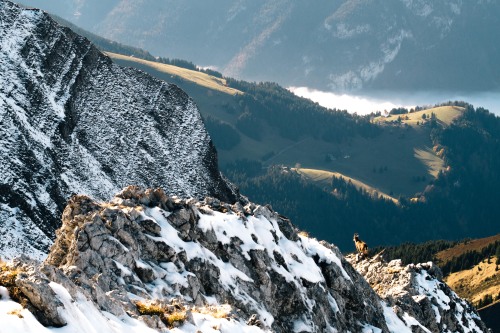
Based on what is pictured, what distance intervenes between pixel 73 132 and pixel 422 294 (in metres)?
49.2

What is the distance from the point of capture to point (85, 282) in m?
37.7

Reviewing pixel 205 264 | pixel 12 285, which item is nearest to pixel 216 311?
pixel 205 264

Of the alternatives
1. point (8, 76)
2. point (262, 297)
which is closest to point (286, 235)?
point (262, 297)

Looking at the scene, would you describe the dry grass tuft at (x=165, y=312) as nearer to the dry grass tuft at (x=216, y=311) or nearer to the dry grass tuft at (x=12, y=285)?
the dry grass tuft at (x=216, y=311)

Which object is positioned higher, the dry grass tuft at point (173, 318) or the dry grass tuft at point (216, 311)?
Answer: the dry grass tuft at point (216, 311)

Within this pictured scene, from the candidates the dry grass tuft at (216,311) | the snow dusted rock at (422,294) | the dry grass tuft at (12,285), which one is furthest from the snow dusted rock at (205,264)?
the snow dusted rock at (422,294)

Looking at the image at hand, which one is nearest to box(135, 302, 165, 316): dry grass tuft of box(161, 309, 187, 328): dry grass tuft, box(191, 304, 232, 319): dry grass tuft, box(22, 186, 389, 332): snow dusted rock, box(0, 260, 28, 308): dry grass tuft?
box(161, 309, 187, 328): dry grass tuft

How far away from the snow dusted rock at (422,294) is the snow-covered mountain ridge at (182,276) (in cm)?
1964

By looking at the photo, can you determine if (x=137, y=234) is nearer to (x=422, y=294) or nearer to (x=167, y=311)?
(x=167, y=311)

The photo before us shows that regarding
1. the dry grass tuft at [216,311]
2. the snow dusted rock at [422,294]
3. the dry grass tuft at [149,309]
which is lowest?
the dry grass tuft at [149,309]

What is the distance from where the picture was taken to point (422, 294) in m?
105

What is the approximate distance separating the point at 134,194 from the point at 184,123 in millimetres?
66655

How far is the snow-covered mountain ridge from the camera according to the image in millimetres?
A: 31562

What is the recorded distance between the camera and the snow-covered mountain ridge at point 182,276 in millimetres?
31562
